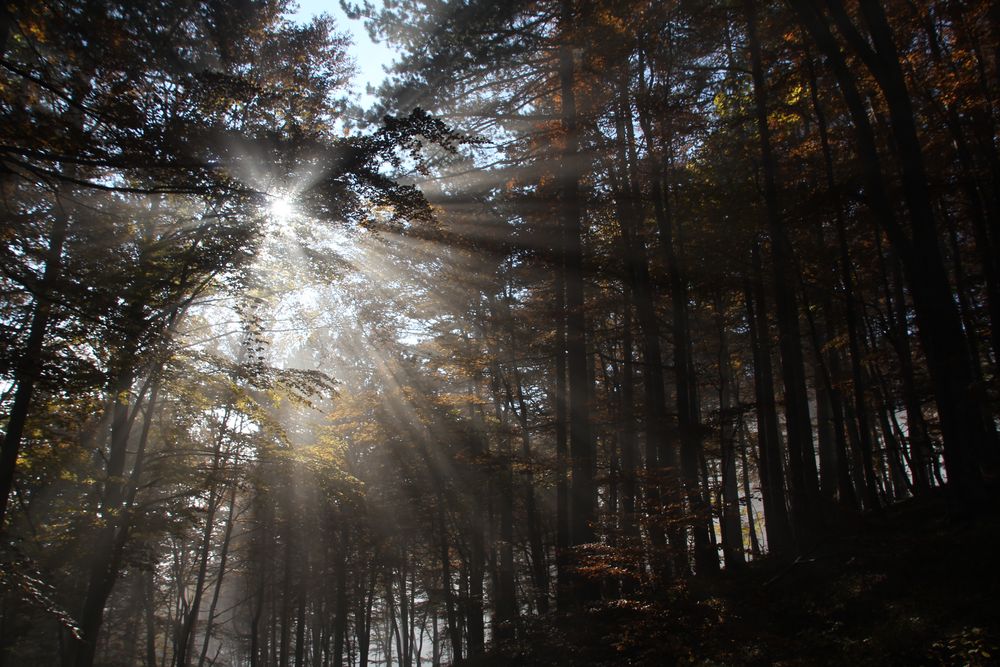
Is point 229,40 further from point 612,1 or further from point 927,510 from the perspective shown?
point 927,510

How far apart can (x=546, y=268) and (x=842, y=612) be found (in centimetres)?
786

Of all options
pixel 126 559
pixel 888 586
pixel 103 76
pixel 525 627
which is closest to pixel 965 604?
pixel 888 586

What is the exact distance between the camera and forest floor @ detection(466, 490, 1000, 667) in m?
5.39

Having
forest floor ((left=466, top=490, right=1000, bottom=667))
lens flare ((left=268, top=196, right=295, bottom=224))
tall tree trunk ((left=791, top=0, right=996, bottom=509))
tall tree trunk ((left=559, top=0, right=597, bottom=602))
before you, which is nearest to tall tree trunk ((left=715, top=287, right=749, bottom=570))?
forest floor ((left=466, top=490, right=1000, bottom=667))

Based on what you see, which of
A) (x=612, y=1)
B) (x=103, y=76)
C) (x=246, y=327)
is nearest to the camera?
(x=103, y=76)

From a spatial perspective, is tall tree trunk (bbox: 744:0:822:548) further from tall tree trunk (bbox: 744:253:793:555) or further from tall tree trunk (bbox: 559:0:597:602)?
tall tree trunk (bbox: 559:0:597:602)

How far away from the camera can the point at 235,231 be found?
9.25 m

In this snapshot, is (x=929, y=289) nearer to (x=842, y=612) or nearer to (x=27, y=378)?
(x=842, y=612)

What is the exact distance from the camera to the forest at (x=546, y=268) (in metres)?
7.03

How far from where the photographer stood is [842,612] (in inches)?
267

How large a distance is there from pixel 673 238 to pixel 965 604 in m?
9.85

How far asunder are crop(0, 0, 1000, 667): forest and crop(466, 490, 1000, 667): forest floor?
6 cm

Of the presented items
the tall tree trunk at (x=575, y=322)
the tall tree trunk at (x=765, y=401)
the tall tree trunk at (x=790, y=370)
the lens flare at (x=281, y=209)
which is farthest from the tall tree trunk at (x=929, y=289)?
the lens flare at (x=281, y=209)

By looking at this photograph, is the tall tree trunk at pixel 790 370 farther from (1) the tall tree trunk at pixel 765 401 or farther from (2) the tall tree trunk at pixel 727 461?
(2) the tall tree trunk at pixel 727 461
